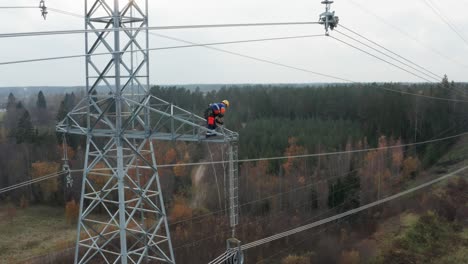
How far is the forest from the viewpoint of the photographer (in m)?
28.7

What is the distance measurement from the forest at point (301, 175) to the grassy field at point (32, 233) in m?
0.19

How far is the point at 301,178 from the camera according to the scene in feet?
124

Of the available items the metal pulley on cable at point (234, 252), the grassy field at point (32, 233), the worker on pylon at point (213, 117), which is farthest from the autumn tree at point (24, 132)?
the metal pulley on cable at point (234, 252)

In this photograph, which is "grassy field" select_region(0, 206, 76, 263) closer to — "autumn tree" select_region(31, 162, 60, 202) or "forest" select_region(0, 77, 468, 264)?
"forest" select_region(0, 77, 468, 264)

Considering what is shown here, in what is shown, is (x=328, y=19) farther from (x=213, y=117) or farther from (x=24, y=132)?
(x=24, y=132)

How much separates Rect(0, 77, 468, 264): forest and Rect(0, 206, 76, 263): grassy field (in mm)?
192

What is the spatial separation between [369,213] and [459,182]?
8.34m

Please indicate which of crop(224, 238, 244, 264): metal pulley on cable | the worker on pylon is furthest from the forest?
crop(224, 238, 244, 264): metal pulley on cable

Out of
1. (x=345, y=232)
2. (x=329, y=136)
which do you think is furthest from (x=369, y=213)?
(x=329, y=136)

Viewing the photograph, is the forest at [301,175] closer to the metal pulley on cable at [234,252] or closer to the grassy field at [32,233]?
the grassy field at [32,233]

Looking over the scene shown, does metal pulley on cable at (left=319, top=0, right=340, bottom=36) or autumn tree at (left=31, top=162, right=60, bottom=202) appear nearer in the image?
metal pulley on cable at (left=319, top=0, right=340, bottom=36)

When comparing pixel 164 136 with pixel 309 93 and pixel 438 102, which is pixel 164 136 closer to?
pixel 438 102

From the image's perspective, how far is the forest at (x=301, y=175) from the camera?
28.7m

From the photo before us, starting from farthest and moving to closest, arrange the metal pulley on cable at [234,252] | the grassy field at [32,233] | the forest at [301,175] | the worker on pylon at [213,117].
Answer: the grassy field at [32,233] < the forest at [301,175] < the worker on pylon at [213,117] < the metal pulley on cable at [234,252]
